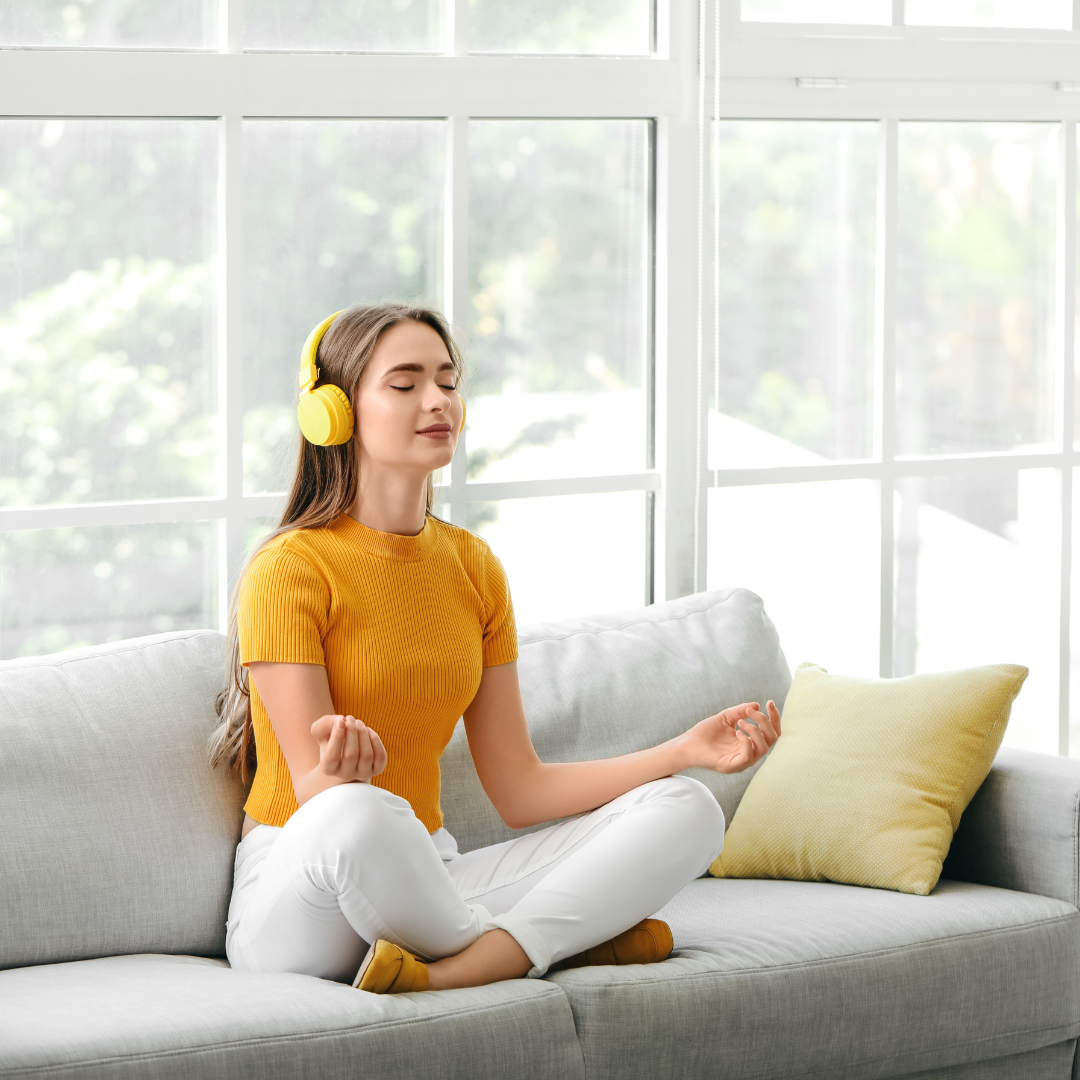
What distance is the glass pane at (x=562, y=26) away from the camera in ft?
8.83

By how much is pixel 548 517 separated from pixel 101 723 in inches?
41.9

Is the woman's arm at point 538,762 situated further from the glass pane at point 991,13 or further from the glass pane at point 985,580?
the glass pane at point 991,13

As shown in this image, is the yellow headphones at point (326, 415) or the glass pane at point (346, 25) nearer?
the yellow headphones at point (326, 415)

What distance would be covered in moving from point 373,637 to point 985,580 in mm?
1835

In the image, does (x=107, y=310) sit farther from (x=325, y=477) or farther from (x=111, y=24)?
(x=325, y=477)

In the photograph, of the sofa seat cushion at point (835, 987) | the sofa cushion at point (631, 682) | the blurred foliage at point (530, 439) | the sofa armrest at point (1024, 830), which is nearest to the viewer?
the sofa seat cushion at point (835, 987)

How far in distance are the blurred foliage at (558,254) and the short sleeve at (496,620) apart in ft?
2.21

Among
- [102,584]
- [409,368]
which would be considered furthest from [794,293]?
[102,584]

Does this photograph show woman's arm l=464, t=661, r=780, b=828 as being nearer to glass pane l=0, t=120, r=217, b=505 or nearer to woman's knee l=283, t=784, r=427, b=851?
woman's knee l=283, t=784, r=427, b=851

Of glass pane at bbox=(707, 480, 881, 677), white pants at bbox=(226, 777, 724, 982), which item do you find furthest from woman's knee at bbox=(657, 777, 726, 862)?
glass pane at bbox=(707, 480, 881, 677)

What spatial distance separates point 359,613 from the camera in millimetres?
1954

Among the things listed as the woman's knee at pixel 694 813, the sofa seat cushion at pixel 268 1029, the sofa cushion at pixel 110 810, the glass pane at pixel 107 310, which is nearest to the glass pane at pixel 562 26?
the glass pane at pixel 107 310

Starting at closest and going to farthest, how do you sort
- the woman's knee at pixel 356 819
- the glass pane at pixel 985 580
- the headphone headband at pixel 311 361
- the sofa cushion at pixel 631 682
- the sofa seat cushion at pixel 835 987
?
the woman's knee at pixel 356 819
the sofa seat cushion at pixel 835 987
the headphone headband at pixel 311 361
the sofa cushion at pixel 631 682
the glass pane at pixel 985 580

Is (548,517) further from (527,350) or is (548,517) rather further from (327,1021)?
(327,1021)
